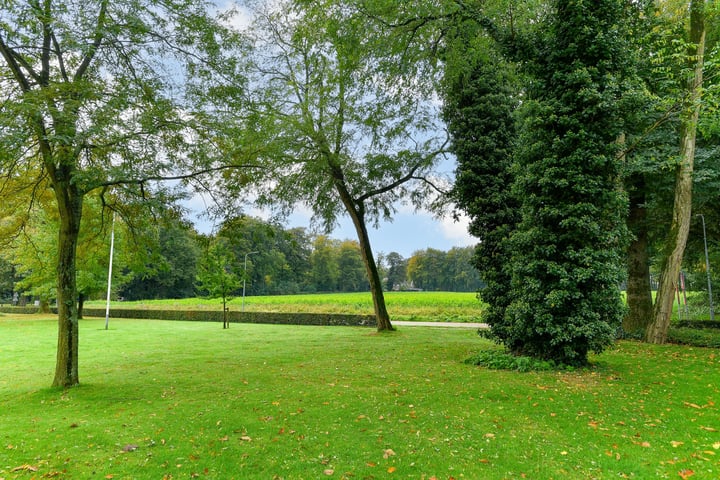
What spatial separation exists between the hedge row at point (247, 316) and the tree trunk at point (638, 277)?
13.0m

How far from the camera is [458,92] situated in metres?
11.3

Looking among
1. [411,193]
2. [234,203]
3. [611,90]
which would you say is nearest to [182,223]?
[234,203]

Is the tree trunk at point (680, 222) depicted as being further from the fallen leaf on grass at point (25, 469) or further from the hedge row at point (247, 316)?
the fallen leaf on grass at point (25, 469)

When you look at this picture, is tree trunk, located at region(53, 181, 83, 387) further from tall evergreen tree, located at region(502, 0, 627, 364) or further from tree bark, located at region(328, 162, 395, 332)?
tree bark, located at region(328, 162, 395, 332)

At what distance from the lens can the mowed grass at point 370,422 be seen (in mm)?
4336

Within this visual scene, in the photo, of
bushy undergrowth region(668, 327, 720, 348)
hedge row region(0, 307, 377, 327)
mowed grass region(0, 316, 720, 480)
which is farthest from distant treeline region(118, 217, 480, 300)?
mowed grass region(0, 316, 720, 480)

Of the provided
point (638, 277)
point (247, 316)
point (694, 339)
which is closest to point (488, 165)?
point (638, 277)

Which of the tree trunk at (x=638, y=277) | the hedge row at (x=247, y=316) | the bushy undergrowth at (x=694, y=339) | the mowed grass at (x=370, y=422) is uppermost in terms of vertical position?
the tree trunk at (x=638, y=277)

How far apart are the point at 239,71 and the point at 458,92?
5877 millimetres

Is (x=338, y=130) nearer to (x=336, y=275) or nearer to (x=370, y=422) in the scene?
(x=370, y=422)

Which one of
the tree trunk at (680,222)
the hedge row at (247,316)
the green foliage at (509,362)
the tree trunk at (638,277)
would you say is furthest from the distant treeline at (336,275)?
the green foliage at (509,362)

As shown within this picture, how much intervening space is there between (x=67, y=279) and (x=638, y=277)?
57.0 feet

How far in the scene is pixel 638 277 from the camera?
1495 centimetres

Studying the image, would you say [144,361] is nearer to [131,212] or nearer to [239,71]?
[131,212]
